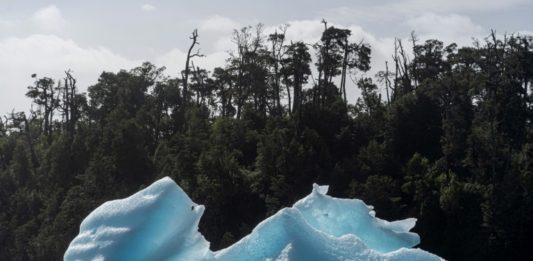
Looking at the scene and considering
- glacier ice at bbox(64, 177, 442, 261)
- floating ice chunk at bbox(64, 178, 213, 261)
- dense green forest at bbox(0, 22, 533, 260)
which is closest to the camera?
glacier ice at bbox(64, 177, 442, 261)

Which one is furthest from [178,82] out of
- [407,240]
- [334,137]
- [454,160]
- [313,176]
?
[407,240]

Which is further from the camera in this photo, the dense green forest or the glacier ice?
the dense green forest

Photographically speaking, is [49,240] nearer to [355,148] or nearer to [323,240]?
[355,148]

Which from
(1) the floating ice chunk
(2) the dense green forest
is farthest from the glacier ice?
(2) the dense green forest

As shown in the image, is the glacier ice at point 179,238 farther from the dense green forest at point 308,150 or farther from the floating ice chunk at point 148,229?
the dense green forest at point 308,150

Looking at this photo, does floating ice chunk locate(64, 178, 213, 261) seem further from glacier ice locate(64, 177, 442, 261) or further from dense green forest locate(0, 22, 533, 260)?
dense green forest locate(0, 22, 533, 260)

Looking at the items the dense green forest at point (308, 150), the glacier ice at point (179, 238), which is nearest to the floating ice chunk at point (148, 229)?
the glacier ice at point (179, 238)
